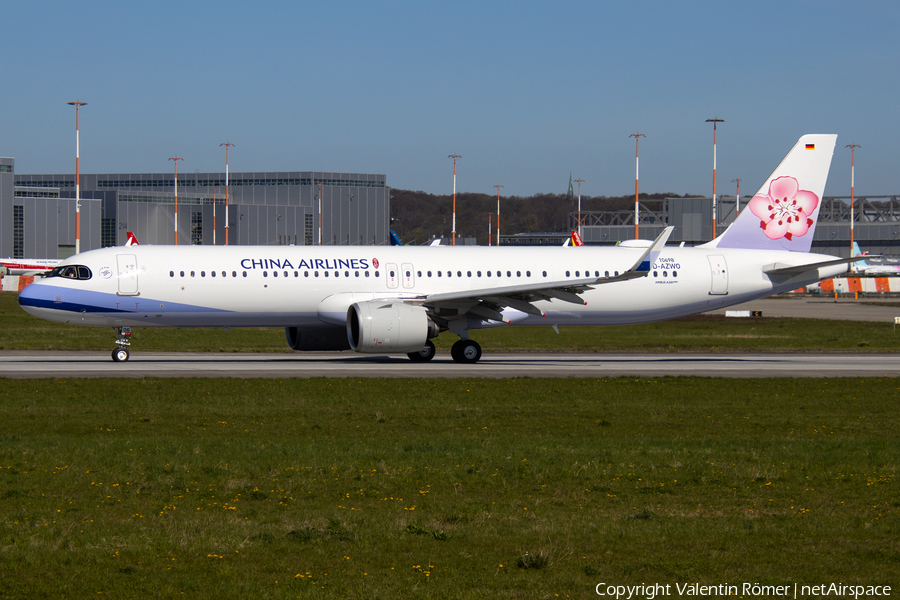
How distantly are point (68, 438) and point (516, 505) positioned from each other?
872 cm

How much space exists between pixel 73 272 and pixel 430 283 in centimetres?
1186

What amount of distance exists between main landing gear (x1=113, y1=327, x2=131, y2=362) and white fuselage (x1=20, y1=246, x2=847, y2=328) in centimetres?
45

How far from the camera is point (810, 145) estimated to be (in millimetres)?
37469

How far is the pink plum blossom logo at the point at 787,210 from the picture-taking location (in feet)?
123

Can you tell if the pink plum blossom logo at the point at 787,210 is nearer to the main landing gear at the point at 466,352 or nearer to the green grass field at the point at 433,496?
the main landing gear at the point at 466,352

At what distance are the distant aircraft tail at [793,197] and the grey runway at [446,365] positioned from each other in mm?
4496

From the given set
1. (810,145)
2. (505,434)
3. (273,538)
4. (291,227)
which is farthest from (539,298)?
(291,227)

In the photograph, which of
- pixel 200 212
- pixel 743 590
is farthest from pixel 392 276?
pixel 200 212

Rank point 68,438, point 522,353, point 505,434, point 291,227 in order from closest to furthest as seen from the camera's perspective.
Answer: point 68,438
point 505,434
point 522,353
point 291,227

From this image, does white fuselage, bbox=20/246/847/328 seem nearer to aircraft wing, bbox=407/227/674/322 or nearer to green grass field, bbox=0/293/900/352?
aircraft wing, bbox=407/227/674/322

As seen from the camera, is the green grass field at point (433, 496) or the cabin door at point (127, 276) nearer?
the green grass field at point (433, 496)

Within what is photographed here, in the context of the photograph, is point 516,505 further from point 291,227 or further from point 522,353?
point 291,227

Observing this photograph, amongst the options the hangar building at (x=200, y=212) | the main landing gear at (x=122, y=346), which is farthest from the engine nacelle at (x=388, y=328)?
the hangar building at (x=200, y=212)

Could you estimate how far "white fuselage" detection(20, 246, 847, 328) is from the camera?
32.0 m
